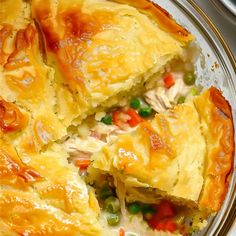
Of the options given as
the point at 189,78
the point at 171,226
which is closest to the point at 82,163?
the point at 171,226

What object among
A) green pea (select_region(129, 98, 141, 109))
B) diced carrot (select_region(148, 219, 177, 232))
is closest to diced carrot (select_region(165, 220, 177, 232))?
diced carrot (select_region(148, 219, 177, 232))

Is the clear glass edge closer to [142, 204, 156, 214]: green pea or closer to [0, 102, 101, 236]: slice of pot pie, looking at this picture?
[142, 204, 156, 214]: green pea

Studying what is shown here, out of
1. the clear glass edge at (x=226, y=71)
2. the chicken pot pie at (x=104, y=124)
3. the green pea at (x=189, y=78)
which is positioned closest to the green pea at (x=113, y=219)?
the chicken pot pie at (x=104, y=124)

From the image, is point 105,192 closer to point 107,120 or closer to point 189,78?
point 107,120

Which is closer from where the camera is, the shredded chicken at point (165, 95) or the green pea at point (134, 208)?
the green pea at point (134, 208)

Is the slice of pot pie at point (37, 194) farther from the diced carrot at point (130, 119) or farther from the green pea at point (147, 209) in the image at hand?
the diced carrot at point (130, 119)
